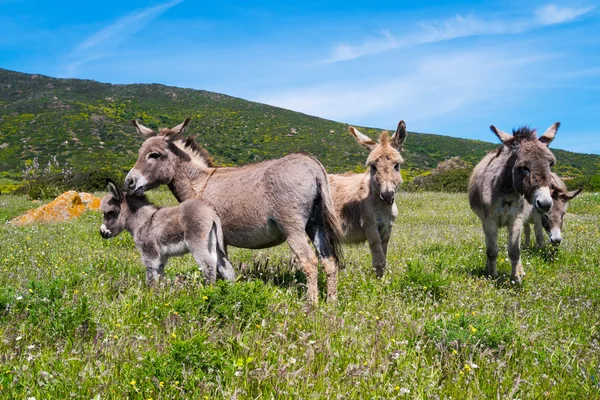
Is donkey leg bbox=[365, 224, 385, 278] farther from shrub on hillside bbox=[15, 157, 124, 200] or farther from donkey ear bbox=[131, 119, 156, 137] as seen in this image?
shrub on hillside bbox=[15, 157, 124, 200]

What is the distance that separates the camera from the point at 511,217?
7.36 m

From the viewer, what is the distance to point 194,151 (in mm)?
7766

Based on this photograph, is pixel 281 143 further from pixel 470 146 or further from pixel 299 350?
pixel 299 350

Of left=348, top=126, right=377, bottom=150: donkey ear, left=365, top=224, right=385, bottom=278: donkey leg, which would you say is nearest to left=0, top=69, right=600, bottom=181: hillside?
left=348, top=126, right=377, bottom=150: donkey ear

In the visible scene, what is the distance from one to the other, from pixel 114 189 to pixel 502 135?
626cm

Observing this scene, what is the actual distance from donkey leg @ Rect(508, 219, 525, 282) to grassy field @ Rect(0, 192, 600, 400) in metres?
0.32

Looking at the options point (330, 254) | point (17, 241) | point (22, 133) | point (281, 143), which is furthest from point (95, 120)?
point (330, 254)

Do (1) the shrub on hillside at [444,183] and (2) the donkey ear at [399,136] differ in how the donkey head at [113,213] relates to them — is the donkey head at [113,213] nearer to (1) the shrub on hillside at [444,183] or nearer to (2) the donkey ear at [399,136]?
(2) the donkey ear at [399,136]

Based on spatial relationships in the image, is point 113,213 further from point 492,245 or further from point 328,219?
point 492,245

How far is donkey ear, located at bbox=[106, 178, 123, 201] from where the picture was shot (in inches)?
284

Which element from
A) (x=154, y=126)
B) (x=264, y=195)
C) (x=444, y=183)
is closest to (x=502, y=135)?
(x=264, y=195)

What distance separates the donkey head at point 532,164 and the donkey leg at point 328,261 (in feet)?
9.56

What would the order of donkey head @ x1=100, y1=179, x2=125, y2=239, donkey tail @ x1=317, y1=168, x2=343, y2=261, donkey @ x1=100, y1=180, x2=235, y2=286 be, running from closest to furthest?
1. donkey @ x1=100, y1=180, x2=235, y2=286
2. donkey tail @ x1=317, y1=168, x2=343, y2=261
3. donkey head @ x1=100, y1=179, x2=125, y2=239

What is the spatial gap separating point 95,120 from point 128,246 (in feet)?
244
